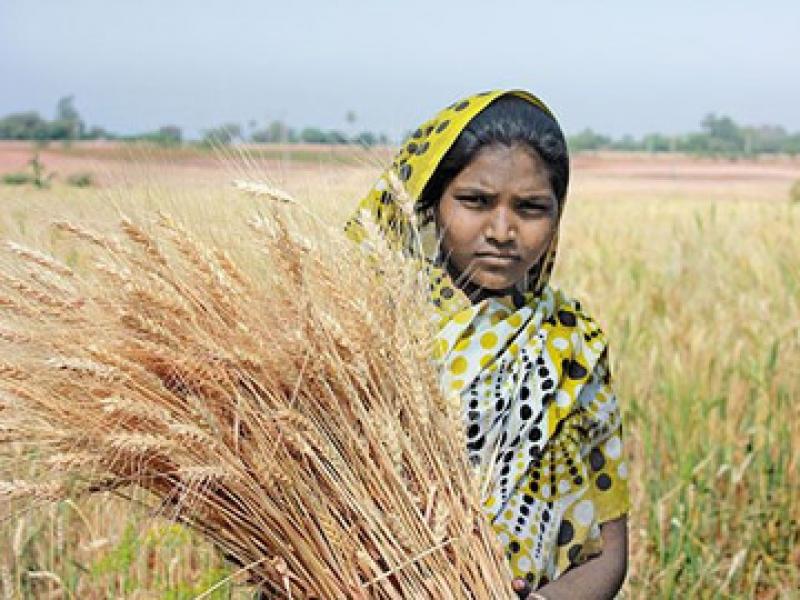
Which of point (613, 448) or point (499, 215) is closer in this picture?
point (499, 215)

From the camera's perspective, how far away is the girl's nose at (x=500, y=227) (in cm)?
167

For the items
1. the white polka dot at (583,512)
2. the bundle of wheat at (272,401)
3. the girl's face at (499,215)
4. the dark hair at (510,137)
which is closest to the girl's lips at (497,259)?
the girl's face at (499,215)

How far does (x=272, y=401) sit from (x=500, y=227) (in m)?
0.44

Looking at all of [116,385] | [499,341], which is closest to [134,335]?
[116,385]

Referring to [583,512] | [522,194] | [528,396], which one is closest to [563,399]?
[528,396]

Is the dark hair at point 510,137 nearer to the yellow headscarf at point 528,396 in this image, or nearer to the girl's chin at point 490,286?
the yellow headscarf at point 528,396

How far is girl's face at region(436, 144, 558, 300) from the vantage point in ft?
5.56

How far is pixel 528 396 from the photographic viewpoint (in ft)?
5.60

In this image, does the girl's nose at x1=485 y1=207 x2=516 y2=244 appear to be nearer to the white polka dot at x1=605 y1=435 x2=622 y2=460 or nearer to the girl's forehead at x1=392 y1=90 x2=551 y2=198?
the girl's forehead at x1=392 y1=90 x2=551 y2=198

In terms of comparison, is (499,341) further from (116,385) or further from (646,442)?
(646,442)

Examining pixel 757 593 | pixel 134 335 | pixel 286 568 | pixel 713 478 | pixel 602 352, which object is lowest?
pixel 757 593

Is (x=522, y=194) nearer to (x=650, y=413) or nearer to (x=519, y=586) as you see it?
(x=519, y=586)

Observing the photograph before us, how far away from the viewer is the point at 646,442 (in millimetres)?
3326

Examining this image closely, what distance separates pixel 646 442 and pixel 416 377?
80.4 inches
